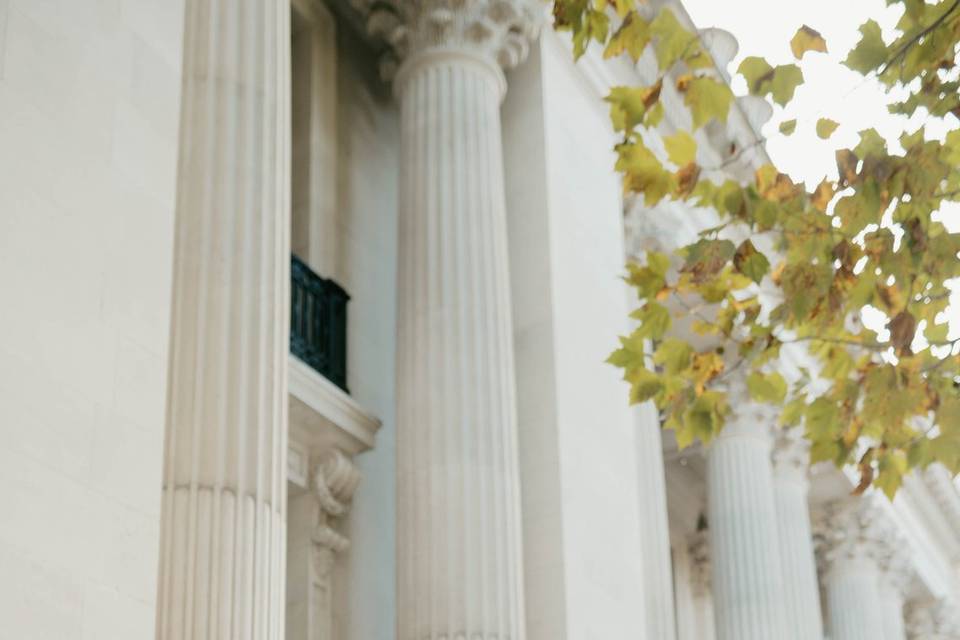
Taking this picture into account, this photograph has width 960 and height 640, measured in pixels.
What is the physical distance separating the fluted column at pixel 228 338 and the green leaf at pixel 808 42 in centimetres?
393

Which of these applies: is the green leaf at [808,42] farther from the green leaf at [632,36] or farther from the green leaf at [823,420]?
the green leaf at [823,420]

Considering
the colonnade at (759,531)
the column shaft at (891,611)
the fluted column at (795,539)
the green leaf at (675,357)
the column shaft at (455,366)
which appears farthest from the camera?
the column shaft at (891,611)

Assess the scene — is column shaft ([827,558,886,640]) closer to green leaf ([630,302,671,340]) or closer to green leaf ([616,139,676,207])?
green leaf ([630,302,671,340])

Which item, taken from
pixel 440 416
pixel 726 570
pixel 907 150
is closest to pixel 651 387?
pixel 907 150

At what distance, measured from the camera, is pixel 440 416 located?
16500 mm

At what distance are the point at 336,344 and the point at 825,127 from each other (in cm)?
870

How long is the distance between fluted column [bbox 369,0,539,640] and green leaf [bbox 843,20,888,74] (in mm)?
6972

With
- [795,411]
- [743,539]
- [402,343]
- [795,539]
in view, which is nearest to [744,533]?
[743,539]

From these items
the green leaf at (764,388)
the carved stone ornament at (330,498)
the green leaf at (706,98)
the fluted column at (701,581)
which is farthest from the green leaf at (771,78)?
the fluted column at (701,581)

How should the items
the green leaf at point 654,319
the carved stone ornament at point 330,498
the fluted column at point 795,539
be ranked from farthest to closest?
1. the fluted column at point 795,539
2. the carved stone ornament at point 330,498
3. the green leaf at point 654,319

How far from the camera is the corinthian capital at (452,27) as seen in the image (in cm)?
1869

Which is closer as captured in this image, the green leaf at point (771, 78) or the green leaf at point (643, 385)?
Result: the green leaf at point (771, 78)

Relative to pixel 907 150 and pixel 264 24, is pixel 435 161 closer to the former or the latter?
pixel 264 24

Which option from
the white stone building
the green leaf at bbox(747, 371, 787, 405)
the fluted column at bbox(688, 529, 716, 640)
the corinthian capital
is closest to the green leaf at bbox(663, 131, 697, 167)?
the green leaf at bbox(747, 371, 787, 405)
